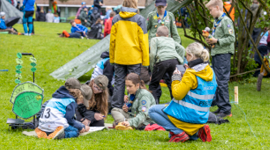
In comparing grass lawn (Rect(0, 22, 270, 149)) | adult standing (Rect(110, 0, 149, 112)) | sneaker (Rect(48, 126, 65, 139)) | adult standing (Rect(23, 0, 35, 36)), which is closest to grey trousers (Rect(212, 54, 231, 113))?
grass lawn (Rect(0, 22, 270, 149))

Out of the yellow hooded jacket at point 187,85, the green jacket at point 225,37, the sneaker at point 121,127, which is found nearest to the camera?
the yellow hooded jacket at point 187,85

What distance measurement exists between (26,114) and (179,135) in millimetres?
1992

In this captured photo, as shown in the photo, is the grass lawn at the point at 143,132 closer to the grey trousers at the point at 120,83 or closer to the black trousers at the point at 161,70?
the grey trousers at the point at 120,83

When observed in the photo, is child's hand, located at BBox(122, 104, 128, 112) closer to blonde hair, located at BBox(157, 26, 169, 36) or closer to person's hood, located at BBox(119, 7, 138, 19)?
person's hood, located at BBox(119, 7, 138, 19)

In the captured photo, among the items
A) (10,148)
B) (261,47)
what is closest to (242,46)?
(261,47)

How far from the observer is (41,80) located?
9.01m

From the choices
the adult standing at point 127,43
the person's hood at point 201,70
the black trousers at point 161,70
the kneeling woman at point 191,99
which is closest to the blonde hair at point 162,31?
the black trousers at point 161,70

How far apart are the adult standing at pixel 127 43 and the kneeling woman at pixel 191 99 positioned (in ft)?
5.67

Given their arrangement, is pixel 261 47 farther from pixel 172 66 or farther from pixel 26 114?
pixel 26 114

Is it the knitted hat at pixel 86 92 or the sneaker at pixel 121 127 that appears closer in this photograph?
the knitted hat at pixel 86 92

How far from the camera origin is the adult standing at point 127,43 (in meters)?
6.04

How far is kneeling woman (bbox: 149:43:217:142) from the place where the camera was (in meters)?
4.23

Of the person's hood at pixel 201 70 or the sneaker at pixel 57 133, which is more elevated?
the person's hood at pixel 201 70

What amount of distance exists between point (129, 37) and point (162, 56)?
918 millimetres
